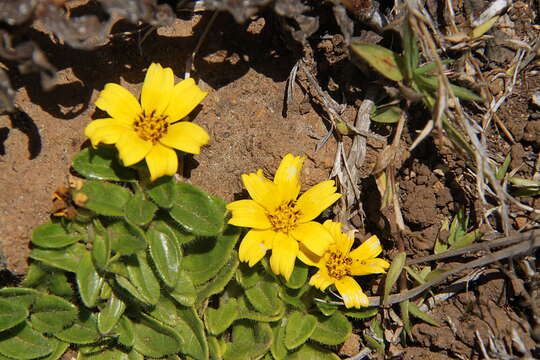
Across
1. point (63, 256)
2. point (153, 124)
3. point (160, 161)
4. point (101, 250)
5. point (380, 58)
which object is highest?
point (380, 58)

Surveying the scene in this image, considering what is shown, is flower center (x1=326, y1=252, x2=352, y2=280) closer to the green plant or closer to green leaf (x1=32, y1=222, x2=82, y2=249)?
the green plant

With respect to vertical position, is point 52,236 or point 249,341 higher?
point 52,236

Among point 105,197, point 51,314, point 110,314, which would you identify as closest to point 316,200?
point 105,197

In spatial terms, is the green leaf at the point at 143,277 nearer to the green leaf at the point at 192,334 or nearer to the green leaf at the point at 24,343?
the green leaf at the point at 192,334

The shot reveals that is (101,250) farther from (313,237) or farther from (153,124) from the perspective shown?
(313,237)

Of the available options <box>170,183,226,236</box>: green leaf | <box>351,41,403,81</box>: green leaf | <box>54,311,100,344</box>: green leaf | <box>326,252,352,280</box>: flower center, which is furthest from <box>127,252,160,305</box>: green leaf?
<box>351,41,403,81</box>: green leaf
